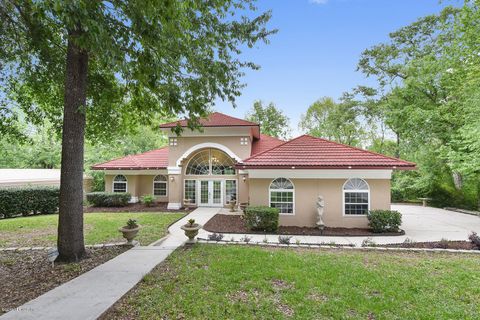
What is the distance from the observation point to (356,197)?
12039mm

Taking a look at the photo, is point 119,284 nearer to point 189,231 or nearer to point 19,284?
point 19,284

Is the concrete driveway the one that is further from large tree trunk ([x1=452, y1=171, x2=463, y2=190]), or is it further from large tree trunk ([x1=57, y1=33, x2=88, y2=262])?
large tree trunk ([x1=57, y1=33, x2=88, y2=262])

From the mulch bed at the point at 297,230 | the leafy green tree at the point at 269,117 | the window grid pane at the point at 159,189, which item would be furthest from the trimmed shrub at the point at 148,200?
the leafy green tree at the point at 269,117

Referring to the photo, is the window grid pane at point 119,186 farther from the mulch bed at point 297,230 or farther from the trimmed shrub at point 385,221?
the trimmed shrub at point 385,221

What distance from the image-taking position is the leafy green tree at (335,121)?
28656 mm

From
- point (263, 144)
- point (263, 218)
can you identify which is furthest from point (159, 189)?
point (263, 218)

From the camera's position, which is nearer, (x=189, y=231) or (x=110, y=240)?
(x=189, y=231)

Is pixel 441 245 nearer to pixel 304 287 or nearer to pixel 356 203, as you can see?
pixel 356 203

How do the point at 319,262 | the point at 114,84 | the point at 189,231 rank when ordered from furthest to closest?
the point at 114,84
the point at 189,231
the point at 319,262

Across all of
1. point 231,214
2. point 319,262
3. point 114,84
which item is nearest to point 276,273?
point 319,262

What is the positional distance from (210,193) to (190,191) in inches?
58.6

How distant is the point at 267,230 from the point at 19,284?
826cm

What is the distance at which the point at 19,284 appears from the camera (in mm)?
5527

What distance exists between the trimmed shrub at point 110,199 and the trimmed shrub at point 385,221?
16192 mm
